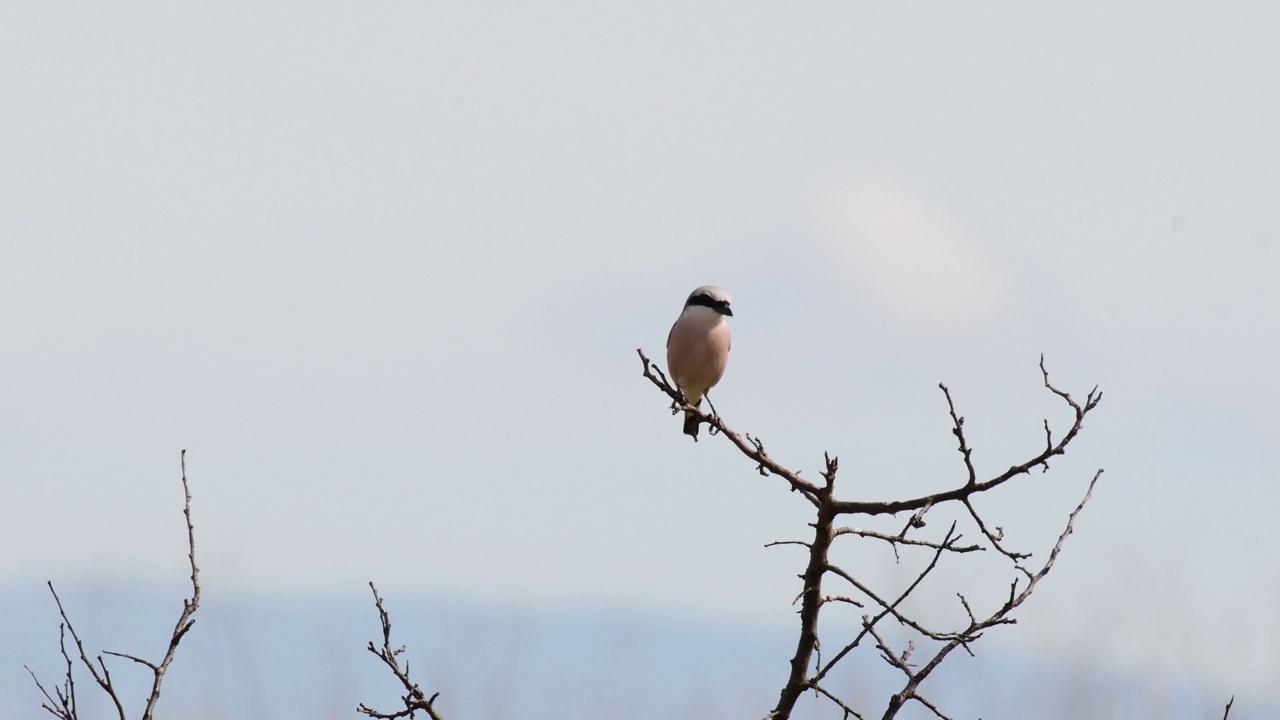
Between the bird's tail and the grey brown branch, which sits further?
the bird's tail

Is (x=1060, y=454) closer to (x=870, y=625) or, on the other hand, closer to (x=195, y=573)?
(x=870, y=625)

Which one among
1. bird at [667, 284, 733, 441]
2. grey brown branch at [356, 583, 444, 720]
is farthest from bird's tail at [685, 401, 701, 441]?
grey brown branch at [356, 583, 444, 720]

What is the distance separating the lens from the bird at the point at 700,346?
930 cm

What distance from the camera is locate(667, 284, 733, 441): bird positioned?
930cm

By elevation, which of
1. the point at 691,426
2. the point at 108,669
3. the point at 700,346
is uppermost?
the point at 700,346

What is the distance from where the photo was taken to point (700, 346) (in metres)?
9.28

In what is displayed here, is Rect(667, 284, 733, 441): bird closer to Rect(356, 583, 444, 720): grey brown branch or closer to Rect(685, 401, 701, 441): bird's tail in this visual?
Rect(685, 401, 701, 441): bird's tail

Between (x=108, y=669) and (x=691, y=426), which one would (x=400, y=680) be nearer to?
(x=108, y=669)

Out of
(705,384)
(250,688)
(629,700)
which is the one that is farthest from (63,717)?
(629,700)

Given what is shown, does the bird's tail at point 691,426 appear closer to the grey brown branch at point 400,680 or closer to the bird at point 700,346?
the bird at point 700,346

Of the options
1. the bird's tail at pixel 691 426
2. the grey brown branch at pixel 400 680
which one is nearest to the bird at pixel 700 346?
the bird's tail at pixel 691 426

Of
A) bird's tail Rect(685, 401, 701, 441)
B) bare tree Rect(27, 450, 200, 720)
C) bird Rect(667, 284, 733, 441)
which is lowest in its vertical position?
bare tree Rect(27, 450, 200, 720)

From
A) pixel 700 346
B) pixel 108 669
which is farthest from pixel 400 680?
pixel 700 346

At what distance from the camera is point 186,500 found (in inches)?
201
